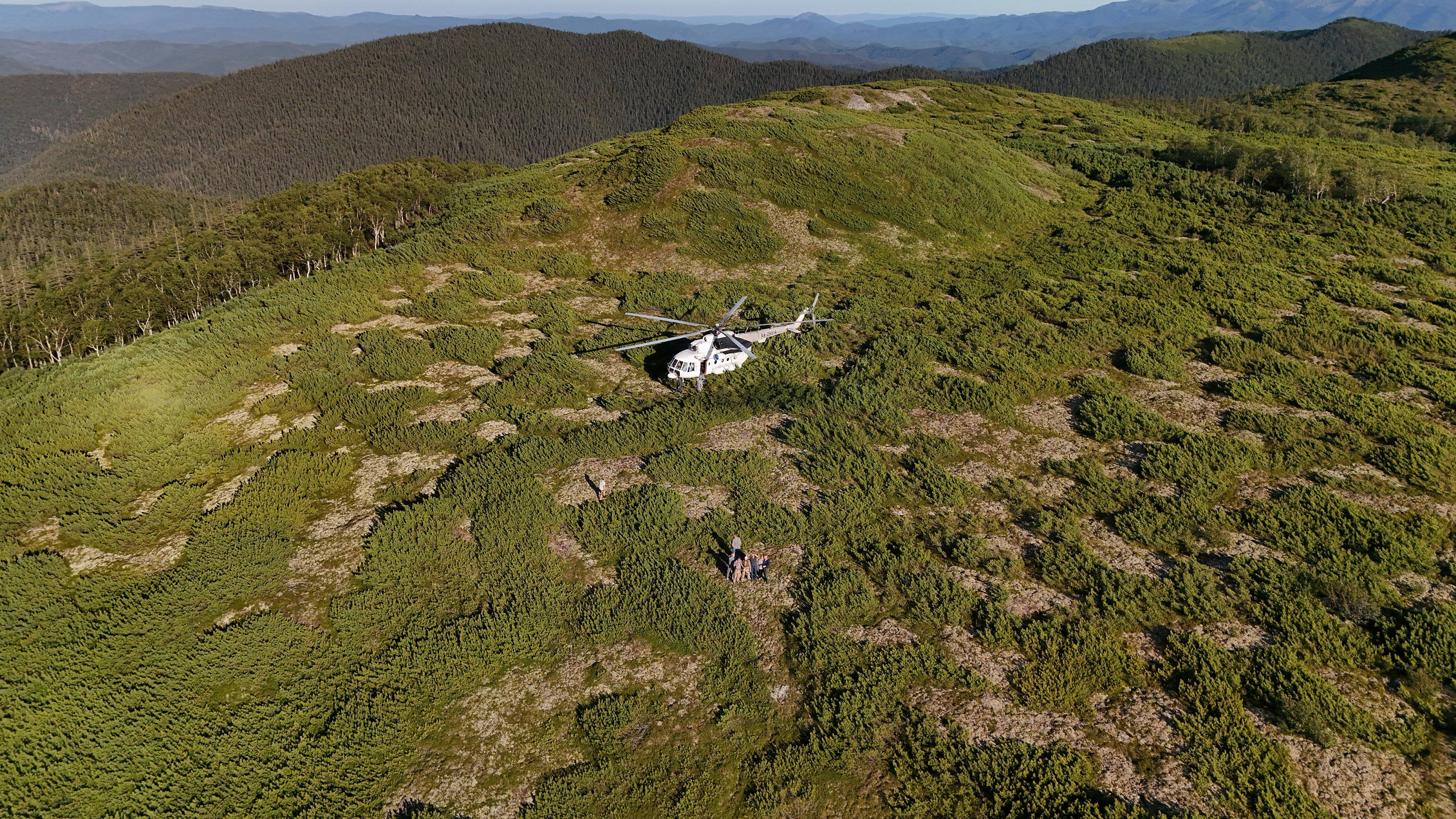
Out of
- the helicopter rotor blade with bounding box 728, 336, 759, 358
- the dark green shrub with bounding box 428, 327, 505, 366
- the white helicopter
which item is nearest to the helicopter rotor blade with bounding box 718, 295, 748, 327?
the white helicopter

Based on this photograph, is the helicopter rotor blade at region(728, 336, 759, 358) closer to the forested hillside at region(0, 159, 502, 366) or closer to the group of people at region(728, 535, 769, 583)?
the group of people at region(728, 535, 769, 583)

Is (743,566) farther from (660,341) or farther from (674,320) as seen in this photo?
(674,320)

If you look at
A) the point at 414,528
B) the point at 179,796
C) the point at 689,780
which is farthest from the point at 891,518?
the point at 179,796

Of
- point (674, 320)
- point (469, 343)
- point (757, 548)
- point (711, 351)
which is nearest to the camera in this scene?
point (757, 548)

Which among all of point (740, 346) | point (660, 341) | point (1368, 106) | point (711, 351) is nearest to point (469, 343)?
point (660, 341)

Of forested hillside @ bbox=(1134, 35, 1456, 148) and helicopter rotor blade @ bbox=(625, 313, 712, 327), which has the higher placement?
A: forested hillside @ bbox=(1134, 35, 1456, 148)

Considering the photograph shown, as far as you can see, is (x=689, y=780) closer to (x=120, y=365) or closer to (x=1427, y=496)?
(x=1427, y=496)

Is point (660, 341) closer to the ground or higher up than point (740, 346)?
higher up
